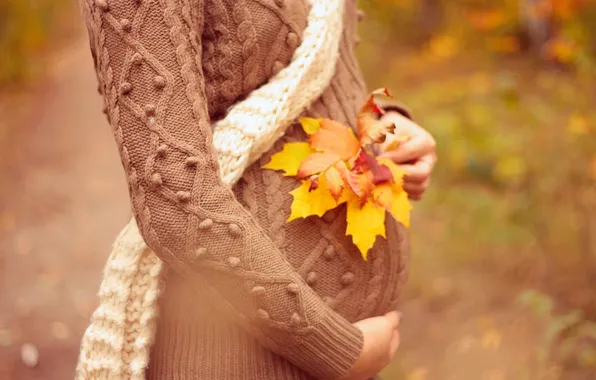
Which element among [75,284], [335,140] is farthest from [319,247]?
[75,284]

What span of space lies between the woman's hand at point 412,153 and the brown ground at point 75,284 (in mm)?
1452

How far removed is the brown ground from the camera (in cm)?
271

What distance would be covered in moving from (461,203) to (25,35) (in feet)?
14.9

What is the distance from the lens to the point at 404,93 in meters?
5.25

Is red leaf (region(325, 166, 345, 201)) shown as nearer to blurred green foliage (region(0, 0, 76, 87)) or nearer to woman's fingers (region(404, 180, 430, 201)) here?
woman's fingers (region(404, 180, 430, 201))

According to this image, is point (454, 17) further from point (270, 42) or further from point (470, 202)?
point (270, 42)

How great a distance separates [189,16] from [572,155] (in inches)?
117

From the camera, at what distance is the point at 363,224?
3.65ft

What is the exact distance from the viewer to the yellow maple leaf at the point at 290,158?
112 centimetres

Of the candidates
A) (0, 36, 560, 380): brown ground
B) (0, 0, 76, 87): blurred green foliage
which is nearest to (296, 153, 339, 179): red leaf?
(0, 36, 560, 380): brown ground

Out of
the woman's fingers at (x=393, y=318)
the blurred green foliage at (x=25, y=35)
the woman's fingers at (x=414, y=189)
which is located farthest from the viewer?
the blurred green foliage at (x=25, y=35)

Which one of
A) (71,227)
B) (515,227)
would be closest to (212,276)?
(515,227)

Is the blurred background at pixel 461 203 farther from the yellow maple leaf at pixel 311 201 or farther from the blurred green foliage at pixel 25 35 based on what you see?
the yellow maple leaf at pixel 311 201

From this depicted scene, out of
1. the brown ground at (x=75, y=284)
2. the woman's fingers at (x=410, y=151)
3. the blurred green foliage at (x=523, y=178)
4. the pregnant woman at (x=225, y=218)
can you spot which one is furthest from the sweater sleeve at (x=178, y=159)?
the blurred green foliage at (x=523, y=178)
